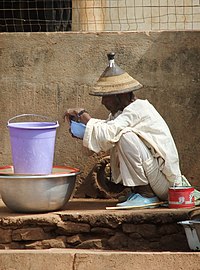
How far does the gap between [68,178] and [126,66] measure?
5.07 feet

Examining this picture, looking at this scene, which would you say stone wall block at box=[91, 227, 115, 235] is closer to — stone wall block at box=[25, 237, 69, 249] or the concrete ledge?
stone wall block at box=[25, 237, 69, 249]

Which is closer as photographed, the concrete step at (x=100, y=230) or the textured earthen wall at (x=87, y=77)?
the concrete step at (x=100, y=230)

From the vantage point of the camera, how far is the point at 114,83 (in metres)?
7.27

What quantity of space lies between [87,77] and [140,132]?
1269mm

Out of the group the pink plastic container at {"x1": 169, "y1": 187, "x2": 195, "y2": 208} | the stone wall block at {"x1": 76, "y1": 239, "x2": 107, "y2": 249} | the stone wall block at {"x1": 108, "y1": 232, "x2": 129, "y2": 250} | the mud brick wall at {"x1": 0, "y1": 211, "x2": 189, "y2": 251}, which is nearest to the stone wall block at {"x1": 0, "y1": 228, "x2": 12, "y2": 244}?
the mud brick wall at {"x1": 0, "y1": 211, "x2": 189, "y2": 251}

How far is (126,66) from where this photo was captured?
26.9ft

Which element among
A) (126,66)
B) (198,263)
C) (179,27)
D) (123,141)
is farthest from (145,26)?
(198,263)

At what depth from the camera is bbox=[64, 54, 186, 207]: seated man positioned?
710 cm

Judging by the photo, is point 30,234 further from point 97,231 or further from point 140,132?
point 140,132

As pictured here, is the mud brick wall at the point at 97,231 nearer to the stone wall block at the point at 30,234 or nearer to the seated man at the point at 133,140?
the stone wall block at the point at 30,234

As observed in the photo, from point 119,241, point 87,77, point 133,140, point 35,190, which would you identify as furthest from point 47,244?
point 87,77

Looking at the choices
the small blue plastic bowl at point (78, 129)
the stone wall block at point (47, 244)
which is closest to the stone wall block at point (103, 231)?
the stone wall block at point (47, 244)

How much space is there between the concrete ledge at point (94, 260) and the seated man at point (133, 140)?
3.07 ft

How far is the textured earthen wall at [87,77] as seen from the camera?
814 cm
